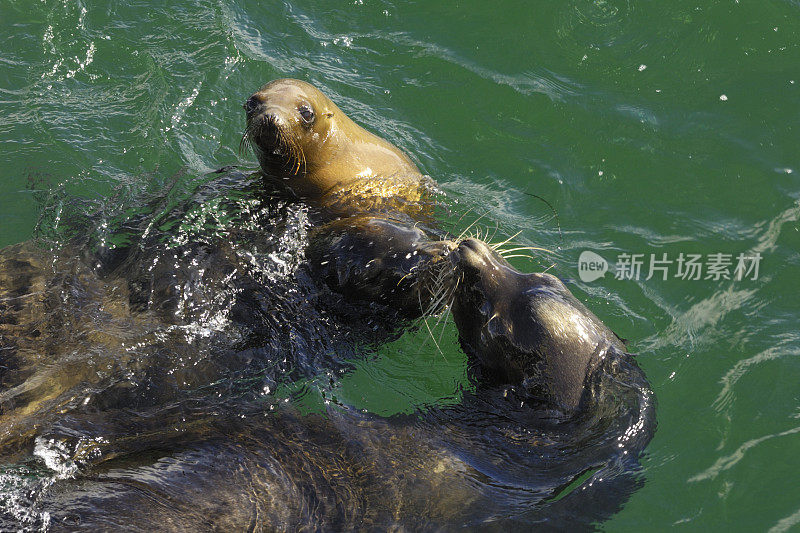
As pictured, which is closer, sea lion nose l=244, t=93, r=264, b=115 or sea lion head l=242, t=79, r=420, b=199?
sea lion head l=242, t=79, r=420, b=199

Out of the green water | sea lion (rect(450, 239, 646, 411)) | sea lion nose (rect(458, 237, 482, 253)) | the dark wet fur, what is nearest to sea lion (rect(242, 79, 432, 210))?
the dark wet fur

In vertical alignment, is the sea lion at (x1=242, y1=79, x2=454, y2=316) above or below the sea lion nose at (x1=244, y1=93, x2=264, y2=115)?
below

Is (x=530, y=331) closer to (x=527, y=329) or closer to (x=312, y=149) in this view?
(x=527, y=329)

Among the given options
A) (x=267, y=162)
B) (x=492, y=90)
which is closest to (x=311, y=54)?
(x=492, y=90)

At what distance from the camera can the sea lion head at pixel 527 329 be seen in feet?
14.3

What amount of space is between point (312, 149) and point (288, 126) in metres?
Result: 0.32

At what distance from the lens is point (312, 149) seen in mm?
6020

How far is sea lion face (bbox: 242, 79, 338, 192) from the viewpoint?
573cm
